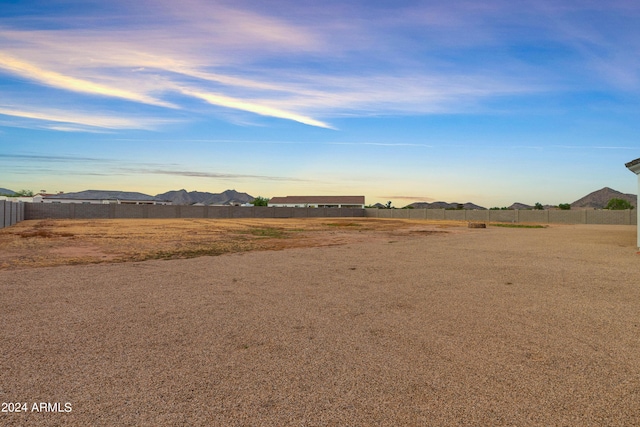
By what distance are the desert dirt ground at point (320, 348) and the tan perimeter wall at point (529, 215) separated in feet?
147

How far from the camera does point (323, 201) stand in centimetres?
9988

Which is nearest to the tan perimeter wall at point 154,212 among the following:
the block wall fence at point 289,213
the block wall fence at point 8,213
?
the block wall fence at point 289,213

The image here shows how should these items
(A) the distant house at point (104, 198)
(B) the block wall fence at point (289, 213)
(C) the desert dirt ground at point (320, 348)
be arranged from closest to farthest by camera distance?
(C) the desert dirt ground at point (320, 348) → (B) the block wall fence at point (289, 213) → (A) the distant house at point (104, 198)

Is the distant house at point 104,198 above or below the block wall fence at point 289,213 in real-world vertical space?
above

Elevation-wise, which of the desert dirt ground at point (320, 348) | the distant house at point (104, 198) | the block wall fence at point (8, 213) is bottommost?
the desert dirt ground at point (320, 348)

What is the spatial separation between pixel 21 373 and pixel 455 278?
Answer: 26.7 feet

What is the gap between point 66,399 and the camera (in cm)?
364

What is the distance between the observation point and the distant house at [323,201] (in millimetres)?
96512

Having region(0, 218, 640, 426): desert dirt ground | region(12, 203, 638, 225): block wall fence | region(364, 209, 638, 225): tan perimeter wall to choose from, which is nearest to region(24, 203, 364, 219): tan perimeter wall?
region(12, 203, 638, 225): block wall fence

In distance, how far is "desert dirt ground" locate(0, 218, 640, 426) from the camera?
11.4 feet

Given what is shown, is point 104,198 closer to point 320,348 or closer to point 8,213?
point 8,213

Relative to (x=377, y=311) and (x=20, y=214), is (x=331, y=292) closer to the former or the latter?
(x=377, y=311)

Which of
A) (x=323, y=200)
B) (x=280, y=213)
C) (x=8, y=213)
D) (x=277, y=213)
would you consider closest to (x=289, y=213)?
(x=280, y=213)

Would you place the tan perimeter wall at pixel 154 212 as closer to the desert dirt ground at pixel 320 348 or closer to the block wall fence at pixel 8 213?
the block wall fence at pixel 8 213
